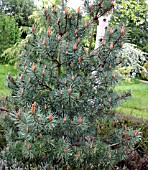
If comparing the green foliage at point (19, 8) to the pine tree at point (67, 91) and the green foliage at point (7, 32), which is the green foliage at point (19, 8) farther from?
the pine tree at point (67, 91)

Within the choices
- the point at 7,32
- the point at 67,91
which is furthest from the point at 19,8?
the point at 67,91

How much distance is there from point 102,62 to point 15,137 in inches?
44.7

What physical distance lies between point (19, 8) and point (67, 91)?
1993 centimetres

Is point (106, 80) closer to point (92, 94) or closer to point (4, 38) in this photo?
point (92, 94)

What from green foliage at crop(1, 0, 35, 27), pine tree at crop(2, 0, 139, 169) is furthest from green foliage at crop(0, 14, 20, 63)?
pine tree at crop(2, 0, 139, 169)

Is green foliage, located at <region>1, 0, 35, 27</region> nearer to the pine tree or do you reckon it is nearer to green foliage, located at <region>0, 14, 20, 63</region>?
green foliage, located at <region>0, 14, 20, 63</region>

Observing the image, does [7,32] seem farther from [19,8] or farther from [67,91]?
[67,91]

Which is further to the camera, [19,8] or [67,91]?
[19,8]

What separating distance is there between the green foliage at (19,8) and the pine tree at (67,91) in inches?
733

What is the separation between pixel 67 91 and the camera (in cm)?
237

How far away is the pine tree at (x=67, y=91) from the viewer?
245cm

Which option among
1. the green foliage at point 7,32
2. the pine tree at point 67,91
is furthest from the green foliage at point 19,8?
the pine tree at point 67,91

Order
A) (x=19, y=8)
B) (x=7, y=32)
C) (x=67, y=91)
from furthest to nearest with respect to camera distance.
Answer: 1. (x=19, y=8)
2. (x=7, y=32)
3. (x=67, y=91)

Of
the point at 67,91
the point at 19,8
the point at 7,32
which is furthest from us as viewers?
the point at 19,8
